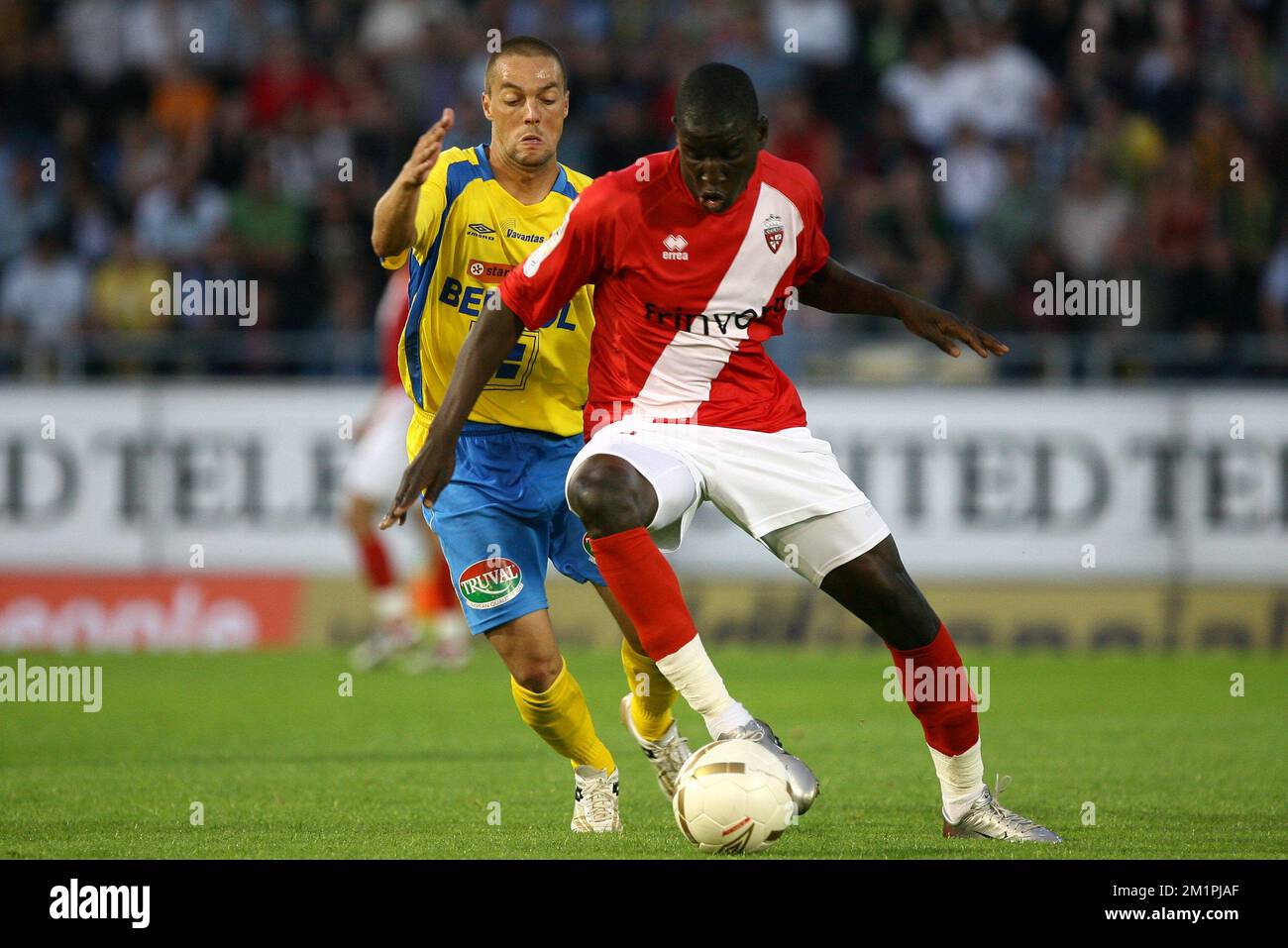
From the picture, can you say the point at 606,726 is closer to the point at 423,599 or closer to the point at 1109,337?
the point at 423,599

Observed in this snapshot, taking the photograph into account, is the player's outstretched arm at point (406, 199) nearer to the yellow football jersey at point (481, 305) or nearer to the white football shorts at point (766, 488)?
the yellow football jersey at point (481, 305)

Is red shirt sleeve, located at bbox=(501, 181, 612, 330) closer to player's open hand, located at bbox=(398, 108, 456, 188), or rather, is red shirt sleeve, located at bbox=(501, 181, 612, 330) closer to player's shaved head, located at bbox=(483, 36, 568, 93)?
player's open hand, located at bbox=(398, 108, 456, 188)

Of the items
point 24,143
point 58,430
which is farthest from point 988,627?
point 24,143

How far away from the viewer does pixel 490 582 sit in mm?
6496

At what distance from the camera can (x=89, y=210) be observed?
16312mm

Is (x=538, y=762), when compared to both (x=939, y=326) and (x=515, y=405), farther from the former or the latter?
(x=939, y=326)

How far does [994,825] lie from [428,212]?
2.86m

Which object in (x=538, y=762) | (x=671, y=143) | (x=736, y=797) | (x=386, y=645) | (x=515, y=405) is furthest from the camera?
(x=671, y=143)

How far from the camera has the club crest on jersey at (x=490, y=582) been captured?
6.47 metres

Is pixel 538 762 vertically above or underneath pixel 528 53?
underneath

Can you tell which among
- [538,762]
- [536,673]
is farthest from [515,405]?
[538,762]

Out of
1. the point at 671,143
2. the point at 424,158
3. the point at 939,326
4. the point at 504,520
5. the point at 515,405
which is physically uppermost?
the point at 671,143

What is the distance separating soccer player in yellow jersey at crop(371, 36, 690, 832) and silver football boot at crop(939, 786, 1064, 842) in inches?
47.5

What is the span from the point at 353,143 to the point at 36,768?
9495mm
